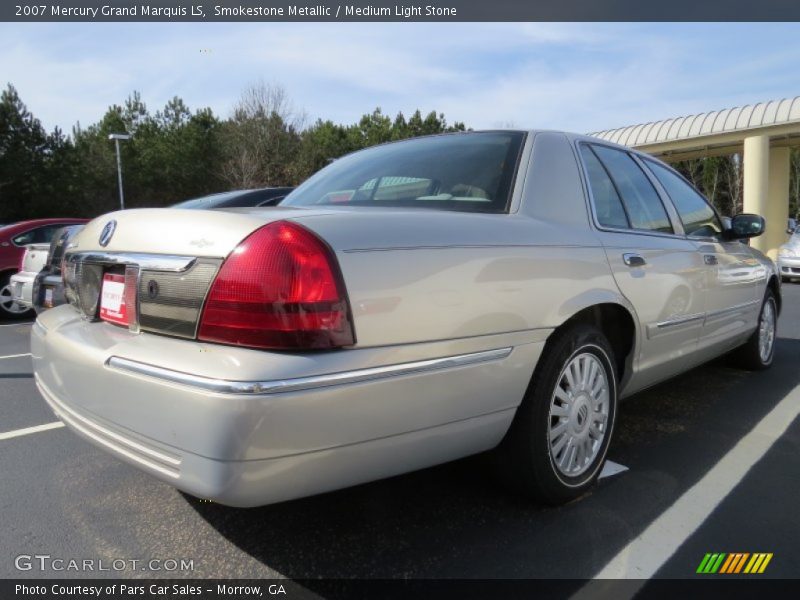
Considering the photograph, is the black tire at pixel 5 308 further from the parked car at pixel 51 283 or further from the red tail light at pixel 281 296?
the red tail light at pixel 281 296

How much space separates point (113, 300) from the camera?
2.06m

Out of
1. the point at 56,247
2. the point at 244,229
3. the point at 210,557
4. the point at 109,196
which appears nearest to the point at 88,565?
the point at 210,557

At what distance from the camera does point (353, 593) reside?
6.11ft

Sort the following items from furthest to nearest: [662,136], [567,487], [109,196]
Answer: [109,196], [662,136], [567,487]

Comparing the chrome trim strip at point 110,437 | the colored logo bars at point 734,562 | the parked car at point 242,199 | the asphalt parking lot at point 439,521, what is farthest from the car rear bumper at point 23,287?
the colored logo bars at point 734,562

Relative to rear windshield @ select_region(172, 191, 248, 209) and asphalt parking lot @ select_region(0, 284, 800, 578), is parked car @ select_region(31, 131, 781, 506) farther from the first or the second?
rear windshield @ select_region(172, 191, 248, 209)

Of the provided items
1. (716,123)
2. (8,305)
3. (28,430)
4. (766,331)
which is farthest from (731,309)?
(716,123)

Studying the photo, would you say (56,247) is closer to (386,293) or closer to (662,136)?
(386,293)

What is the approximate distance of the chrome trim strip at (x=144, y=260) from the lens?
179 cm

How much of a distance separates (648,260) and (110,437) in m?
2.36

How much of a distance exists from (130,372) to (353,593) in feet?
3.12

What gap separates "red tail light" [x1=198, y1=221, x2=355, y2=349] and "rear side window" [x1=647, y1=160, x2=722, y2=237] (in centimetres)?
249

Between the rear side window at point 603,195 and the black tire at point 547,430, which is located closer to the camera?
the black tire at point 547,430

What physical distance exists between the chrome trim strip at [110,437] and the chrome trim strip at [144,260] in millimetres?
521
